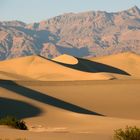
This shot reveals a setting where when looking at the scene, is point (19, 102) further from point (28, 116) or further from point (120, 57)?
point (120, 57)

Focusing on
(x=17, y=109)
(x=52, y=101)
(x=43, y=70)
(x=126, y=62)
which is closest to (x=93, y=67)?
(x=126, y=62)

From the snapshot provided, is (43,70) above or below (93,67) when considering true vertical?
above

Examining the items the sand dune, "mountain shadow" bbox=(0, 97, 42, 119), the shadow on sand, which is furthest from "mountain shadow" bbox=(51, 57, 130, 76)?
"mountain shadow" bbox=(0, 97, 42, 119)

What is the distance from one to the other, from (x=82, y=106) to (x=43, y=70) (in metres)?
61.5

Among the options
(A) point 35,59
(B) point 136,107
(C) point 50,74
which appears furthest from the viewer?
(A) point 35,59

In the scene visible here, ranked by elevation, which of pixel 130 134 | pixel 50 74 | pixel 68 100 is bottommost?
pixel 50 74

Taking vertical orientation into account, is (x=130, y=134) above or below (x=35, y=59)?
above

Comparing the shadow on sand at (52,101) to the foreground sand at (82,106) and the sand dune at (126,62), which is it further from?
the sand dune at (126,62)

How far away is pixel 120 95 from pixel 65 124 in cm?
1931

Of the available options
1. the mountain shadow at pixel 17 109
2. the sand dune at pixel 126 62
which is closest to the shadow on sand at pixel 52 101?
the mountain shadow at pixel 17 109

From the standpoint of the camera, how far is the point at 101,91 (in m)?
53.8

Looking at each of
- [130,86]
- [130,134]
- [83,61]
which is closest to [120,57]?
[83,61]

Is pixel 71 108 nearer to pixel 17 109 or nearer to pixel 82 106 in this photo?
pixel 82 106

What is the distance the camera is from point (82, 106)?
152ft
